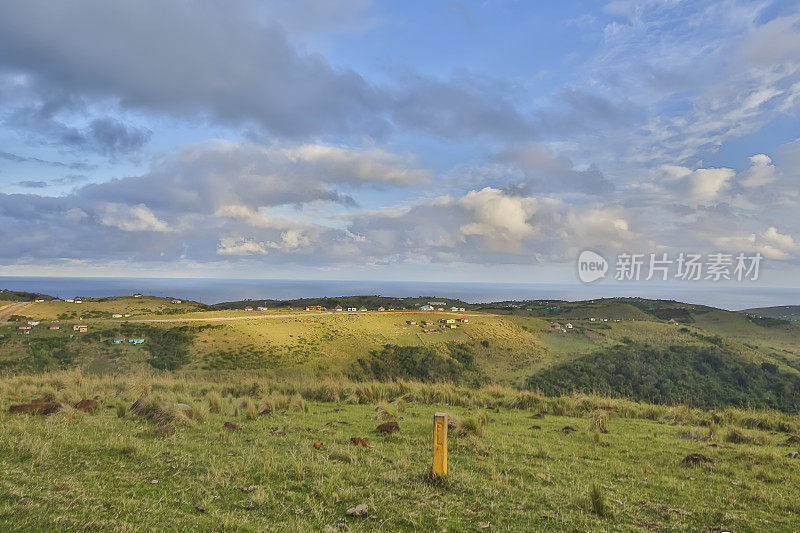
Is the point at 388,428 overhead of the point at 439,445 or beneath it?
beneath

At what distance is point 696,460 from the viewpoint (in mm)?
6934

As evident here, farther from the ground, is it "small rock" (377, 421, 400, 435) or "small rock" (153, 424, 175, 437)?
"small rock" (153, 424, 175, 437)

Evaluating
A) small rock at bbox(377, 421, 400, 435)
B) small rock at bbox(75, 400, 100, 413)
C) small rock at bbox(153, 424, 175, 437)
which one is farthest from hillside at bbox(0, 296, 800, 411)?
small rock at bbox(153, 424, 175, 437)

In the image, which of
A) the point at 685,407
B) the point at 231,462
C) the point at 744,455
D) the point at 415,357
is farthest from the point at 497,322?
the point at 231,462

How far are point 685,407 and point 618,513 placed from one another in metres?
10.1

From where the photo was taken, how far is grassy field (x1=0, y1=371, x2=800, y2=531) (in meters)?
4.27

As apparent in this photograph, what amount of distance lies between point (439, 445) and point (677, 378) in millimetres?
47651

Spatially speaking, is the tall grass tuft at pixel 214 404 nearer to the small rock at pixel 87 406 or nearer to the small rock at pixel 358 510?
the small rock at pixel 87 406

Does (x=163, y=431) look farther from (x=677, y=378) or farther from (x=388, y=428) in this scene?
(x=677, y=378)

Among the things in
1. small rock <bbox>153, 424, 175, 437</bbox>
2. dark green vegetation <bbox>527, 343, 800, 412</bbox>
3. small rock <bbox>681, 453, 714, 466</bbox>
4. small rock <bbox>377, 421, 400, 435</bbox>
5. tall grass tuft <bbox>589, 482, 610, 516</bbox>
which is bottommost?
dark green vegetation <bbox>527, 343, 800, 412</bbox>

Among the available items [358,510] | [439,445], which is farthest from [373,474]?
[358,510]

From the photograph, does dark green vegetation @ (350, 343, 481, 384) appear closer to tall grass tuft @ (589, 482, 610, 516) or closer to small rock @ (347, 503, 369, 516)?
small rock @ (347, 503, 369, 516)

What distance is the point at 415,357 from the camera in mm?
40125

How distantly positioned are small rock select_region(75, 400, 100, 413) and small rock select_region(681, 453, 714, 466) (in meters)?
13.2
